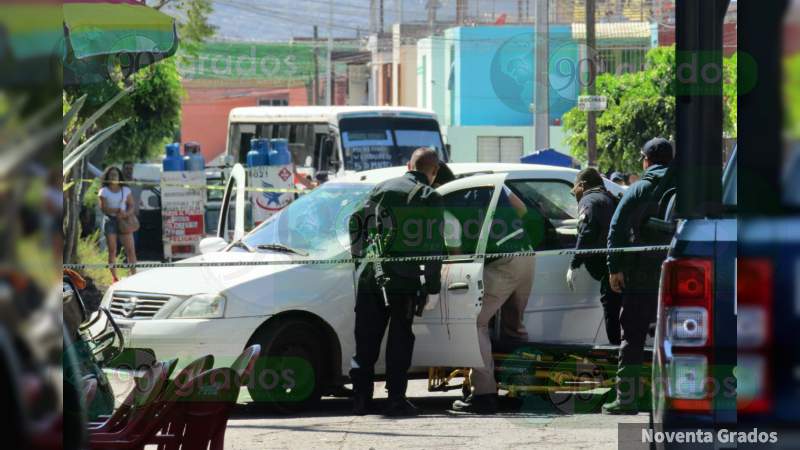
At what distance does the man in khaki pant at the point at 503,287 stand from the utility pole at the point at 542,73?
45.7ft

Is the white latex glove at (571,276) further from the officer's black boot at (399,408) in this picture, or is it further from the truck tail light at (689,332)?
the truck tail light at (689,332)

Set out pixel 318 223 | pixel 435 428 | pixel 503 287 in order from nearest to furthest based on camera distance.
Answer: pixel 435 428 < pixel 503 287 < pixel 318 223

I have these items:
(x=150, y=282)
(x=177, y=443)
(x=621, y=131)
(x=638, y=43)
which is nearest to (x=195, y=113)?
(x=638, y=43)

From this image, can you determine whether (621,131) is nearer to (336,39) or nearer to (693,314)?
(693,314)

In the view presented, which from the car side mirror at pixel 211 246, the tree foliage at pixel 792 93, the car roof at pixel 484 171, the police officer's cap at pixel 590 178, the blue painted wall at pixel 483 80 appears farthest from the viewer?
the blue painted wall at pixel 483 80

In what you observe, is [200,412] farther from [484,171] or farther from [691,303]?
[484,171]

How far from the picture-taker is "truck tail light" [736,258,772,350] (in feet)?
6.37

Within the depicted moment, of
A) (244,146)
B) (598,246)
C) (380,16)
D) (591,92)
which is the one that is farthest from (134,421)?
(380,16)

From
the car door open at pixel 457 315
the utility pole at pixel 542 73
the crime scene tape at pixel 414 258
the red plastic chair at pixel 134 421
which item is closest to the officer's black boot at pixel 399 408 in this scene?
the car door open at pixel 457 315

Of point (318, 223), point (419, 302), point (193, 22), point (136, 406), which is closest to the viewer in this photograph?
point (136, 406)

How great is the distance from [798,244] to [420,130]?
23816 mm

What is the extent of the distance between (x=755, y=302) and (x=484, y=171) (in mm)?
7535

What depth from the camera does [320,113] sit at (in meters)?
26.2

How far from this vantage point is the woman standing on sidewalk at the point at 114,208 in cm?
1795
